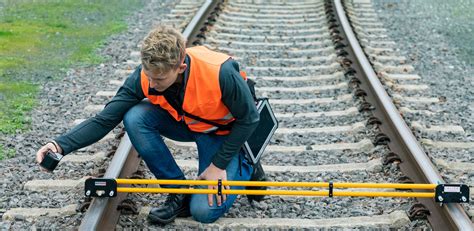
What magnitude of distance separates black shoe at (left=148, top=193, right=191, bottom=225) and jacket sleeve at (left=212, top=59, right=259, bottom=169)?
1.11 ft

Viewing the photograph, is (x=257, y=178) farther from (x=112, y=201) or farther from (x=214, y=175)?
(x=112, y=201)

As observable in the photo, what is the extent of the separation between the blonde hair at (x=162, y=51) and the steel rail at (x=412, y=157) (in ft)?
5.50

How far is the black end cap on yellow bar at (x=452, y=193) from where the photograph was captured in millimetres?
4434

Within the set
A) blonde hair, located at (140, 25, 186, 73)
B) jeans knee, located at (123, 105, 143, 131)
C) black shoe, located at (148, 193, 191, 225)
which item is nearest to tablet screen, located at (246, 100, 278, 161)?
black shoe, located at (148, 193, 191, 225)

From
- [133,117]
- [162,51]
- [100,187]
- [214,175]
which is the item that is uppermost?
[162,51]

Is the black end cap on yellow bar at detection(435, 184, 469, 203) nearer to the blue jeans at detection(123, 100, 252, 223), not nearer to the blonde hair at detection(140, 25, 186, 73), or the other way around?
the blue jeans at detection(123, 100, 252, 223)

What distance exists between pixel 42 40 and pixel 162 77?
18.5 feet

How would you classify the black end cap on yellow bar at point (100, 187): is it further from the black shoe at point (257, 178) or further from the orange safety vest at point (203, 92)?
the black shoe at point (257, 178)

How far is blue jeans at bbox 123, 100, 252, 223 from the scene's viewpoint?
4.48 m

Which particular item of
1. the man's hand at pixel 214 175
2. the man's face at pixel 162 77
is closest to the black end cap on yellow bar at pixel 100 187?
the man's hand at pixel 214 175

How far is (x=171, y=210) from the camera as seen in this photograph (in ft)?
14.7

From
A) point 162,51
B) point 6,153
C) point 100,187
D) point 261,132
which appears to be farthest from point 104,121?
point 6,153

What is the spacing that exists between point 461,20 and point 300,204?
23.3 ft

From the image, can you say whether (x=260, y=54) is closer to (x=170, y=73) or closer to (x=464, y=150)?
(x=464, y=150)
